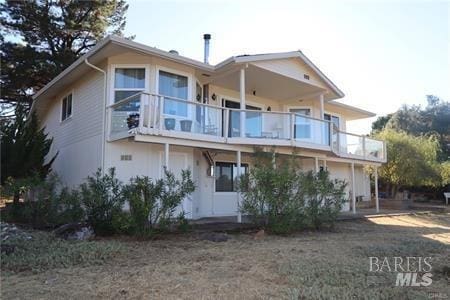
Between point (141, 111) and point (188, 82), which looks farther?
point (188, 82)

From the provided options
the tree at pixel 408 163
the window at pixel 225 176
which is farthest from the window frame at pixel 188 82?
the tree at pixel 408 163

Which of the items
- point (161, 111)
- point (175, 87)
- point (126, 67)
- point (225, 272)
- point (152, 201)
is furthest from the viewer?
point (175, 87)

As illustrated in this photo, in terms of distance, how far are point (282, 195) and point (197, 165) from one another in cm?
429

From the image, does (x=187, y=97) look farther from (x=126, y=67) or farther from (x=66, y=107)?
(x=66, y=107)

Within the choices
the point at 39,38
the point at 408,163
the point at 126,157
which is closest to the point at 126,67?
the point at 126,157

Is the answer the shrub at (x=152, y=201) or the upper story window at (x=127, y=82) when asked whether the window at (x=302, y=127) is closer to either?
the upper story window at (x=127, y=82)

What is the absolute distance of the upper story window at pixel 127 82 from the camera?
12.3 m

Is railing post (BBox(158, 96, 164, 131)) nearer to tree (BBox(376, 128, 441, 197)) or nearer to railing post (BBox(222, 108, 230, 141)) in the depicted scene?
railing post (BBox(222, 108, 230, 141))

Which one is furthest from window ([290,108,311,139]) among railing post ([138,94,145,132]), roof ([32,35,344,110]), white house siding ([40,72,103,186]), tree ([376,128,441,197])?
tree ([376,128,441,197])

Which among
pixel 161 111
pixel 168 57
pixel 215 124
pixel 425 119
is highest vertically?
pixel 425 119

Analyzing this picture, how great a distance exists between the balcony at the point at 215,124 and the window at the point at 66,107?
A: 178 inches

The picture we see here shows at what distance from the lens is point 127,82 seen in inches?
488

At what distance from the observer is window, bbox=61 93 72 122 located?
15543mm

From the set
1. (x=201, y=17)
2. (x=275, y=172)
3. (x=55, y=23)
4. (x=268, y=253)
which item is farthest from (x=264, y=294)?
(x=55, y=23)
